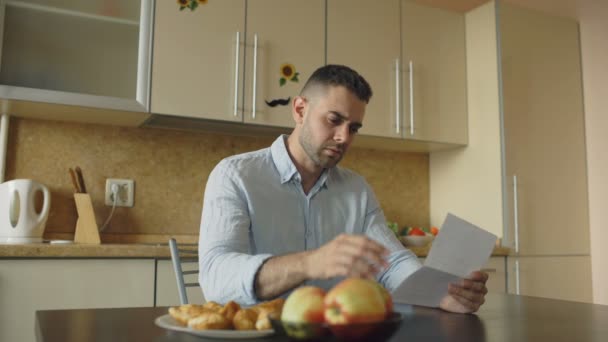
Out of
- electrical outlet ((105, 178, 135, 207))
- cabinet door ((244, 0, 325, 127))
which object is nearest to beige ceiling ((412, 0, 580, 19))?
cabinet door ((244, 0, 325, 127))

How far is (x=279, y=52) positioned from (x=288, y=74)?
4.1 inches

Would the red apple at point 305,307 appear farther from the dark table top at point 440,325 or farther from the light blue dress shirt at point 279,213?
the light blue dress shirt at point 279,213

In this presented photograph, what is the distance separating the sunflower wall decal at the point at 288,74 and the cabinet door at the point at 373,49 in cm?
19

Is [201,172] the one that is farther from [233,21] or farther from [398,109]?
[398,109]

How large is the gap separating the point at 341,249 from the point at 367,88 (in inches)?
30.0

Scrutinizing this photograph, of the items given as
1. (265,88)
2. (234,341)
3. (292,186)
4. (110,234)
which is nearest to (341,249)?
(234,341)

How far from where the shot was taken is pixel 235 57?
2395 millimetres

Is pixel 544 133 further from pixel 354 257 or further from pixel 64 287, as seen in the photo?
pixel 354 257

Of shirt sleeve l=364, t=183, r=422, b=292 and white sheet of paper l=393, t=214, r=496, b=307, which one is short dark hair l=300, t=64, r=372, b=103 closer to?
shirt sleeve l=364, t=183, r=422, b=292

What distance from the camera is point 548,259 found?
112 inches

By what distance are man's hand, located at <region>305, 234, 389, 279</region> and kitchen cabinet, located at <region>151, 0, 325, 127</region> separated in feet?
5.25

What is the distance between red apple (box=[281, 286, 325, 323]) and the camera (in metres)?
0.60

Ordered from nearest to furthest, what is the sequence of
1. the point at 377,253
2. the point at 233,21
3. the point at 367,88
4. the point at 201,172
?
the point at 377,253 < the point at 367,88 < the point at 233,21 < the point at 201,172

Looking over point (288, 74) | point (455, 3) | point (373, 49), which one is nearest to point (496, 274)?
point (373, 49)
